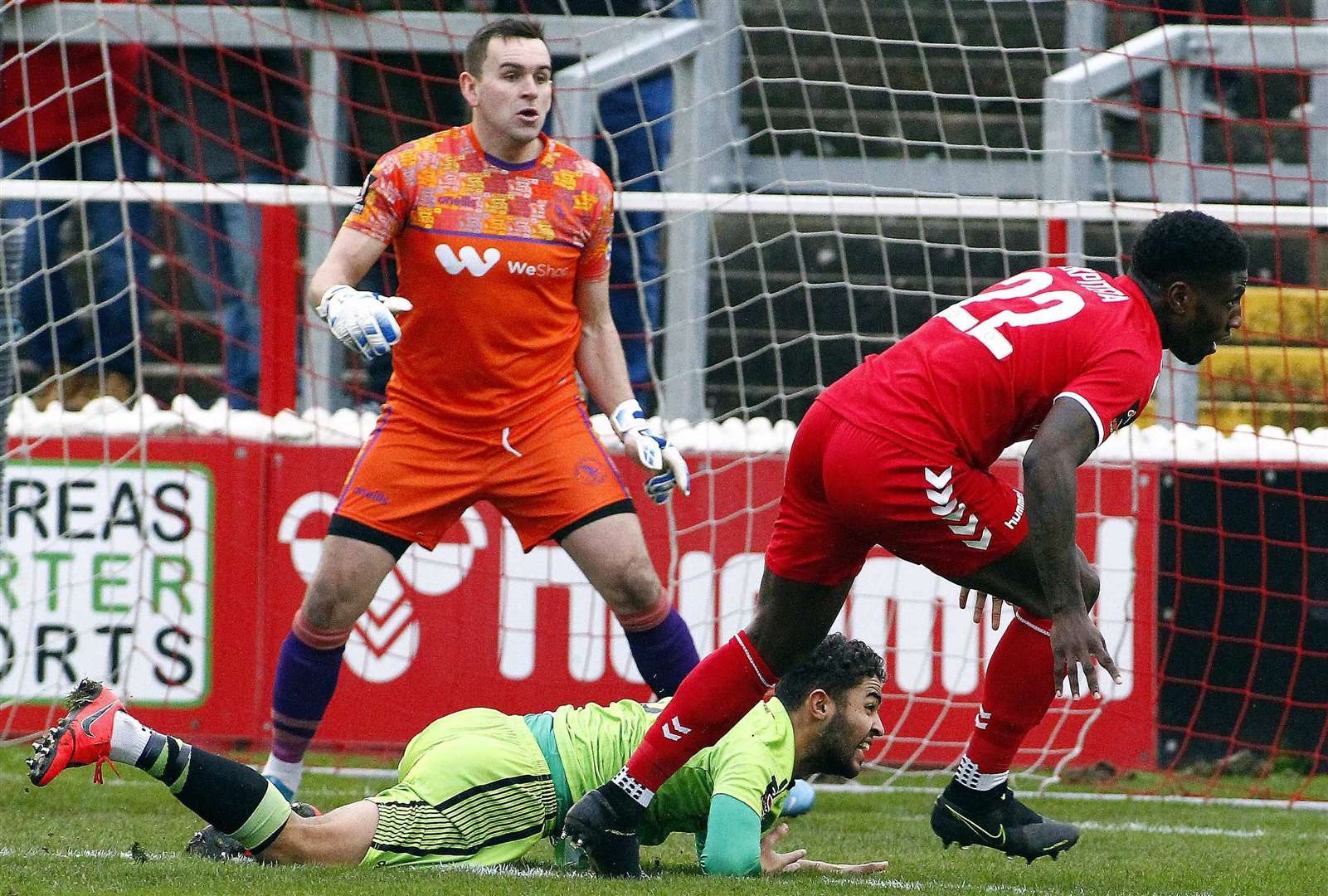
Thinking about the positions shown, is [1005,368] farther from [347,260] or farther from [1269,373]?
[1269,373]

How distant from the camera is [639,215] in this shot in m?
7.91

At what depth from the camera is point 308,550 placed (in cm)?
710

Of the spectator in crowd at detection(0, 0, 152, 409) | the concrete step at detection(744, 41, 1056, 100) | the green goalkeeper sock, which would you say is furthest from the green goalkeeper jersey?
the concrete step at detection(744, 41, 1056, 100)

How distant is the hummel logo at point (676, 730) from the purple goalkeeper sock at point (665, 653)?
1016 mm

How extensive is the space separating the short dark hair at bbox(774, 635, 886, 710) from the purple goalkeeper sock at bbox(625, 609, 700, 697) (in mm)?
639

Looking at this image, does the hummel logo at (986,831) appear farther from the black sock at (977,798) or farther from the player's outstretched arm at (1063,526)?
the player's outstretched arm at (1063,526)

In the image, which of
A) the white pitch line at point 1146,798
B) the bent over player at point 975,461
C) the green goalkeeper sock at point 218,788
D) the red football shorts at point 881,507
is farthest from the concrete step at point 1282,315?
the green goalkeeper sock at point 218,788

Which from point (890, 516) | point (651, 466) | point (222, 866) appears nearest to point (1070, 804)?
point (651, 466)

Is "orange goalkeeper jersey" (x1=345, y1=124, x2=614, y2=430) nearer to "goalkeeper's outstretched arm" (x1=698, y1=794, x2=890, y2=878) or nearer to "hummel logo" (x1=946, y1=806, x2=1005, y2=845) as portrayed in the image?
"goalkeeper's outstretched arm" (x1=698, y1=794, x2=890, y2=878)

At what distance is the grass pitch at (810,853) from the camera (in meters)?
4.18

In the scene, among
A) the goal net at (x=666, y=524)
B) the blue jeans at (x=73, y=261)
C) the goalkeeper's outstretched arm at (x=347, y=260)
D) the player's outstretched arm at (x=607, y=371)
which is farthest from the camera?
the blue jeans at (x=73, y=261)

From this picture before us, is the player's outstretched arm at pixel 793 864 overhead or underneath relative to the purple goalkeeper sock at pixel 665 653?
underneath

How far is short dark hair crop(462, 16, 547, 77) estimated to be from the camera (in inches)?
214

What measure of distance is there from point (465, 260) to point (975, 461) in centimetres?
177
